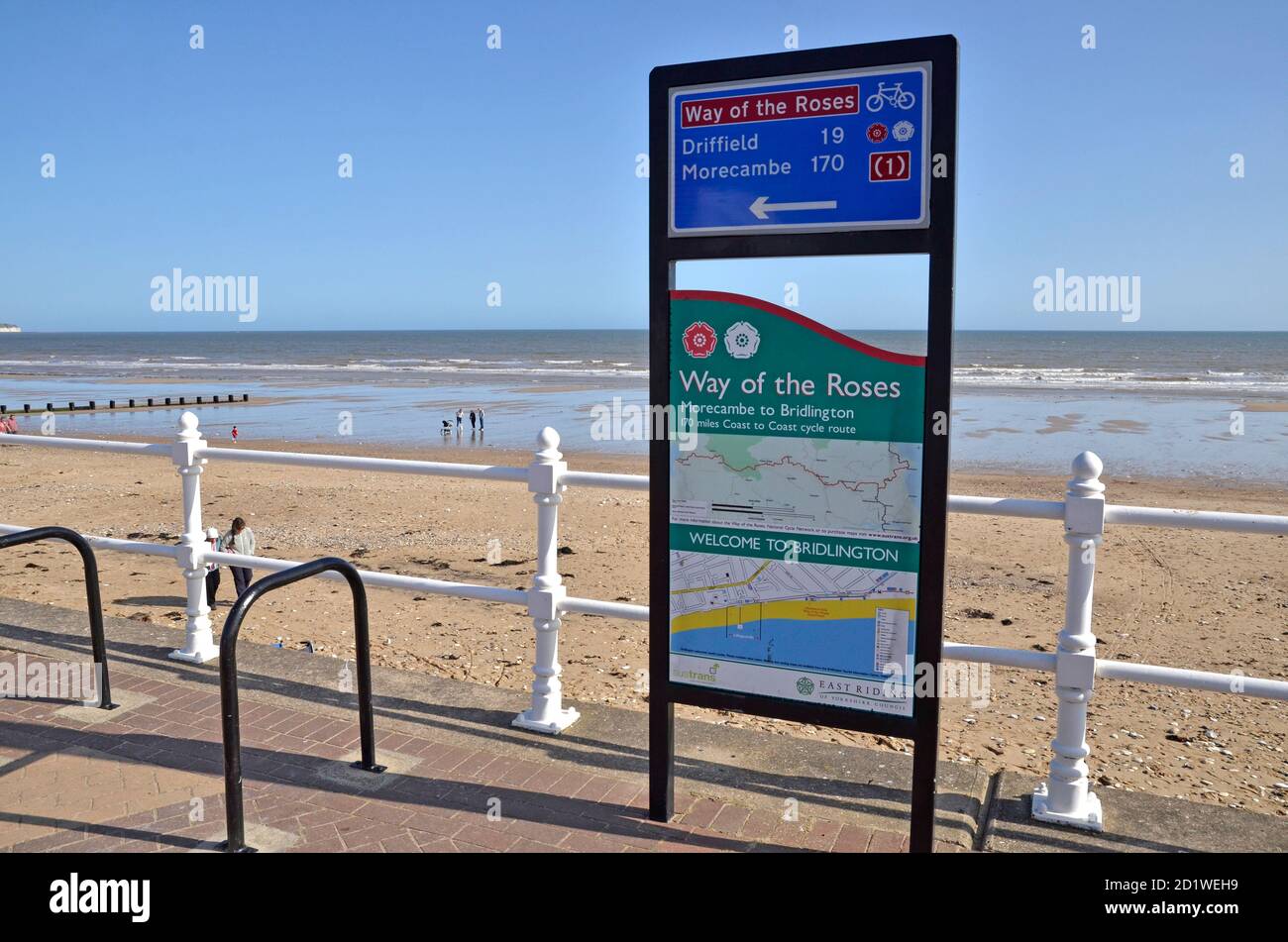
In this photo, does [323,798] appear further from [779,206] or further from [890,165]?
[890,165]

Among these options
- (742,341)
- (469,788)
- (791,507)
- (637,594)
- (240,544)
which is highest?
(742,341)

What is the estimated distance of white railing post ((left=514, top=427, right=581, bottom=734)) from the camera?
477cm

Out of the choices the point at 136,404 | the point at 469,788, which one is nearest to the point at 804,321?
the point at 469,788

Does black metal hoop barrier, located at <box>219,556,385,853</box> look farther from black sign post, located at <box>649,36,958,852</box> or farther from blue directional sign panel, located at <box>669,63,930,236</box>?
blue directional sign panel, located at <box>669,63,930,236</box>

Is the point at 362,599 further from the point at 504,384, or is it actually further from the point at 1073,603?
the point at 504,384

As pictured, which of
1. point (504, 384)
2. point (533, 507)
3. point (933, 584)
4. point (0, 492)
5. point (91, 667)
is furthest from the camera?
point (504, 384)

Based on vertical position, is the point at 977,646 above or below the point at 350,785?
above

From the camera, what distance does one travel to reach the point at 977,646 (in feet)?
14.4

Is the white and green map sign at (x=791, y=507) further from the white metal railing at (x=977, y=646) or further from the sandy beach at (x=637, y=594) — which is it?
the sandy beach at (x=637, y=594)

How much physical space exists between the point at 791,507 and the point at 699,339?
0.74 meters

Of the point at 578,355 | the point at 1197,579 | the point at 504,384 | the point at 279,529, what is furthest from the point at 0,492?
the point at 578,355

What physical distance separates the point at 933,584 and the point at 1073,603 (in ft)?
2.45

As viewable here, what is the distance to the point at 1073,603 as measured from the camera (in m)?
3.99

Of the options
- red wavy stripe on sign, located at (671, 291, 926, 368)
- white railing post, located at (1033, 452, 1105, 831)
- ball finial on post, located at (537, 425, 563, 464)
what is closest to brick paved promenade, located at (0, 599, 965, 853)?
white railing post, located at (1033, 452, 1105, 831)
